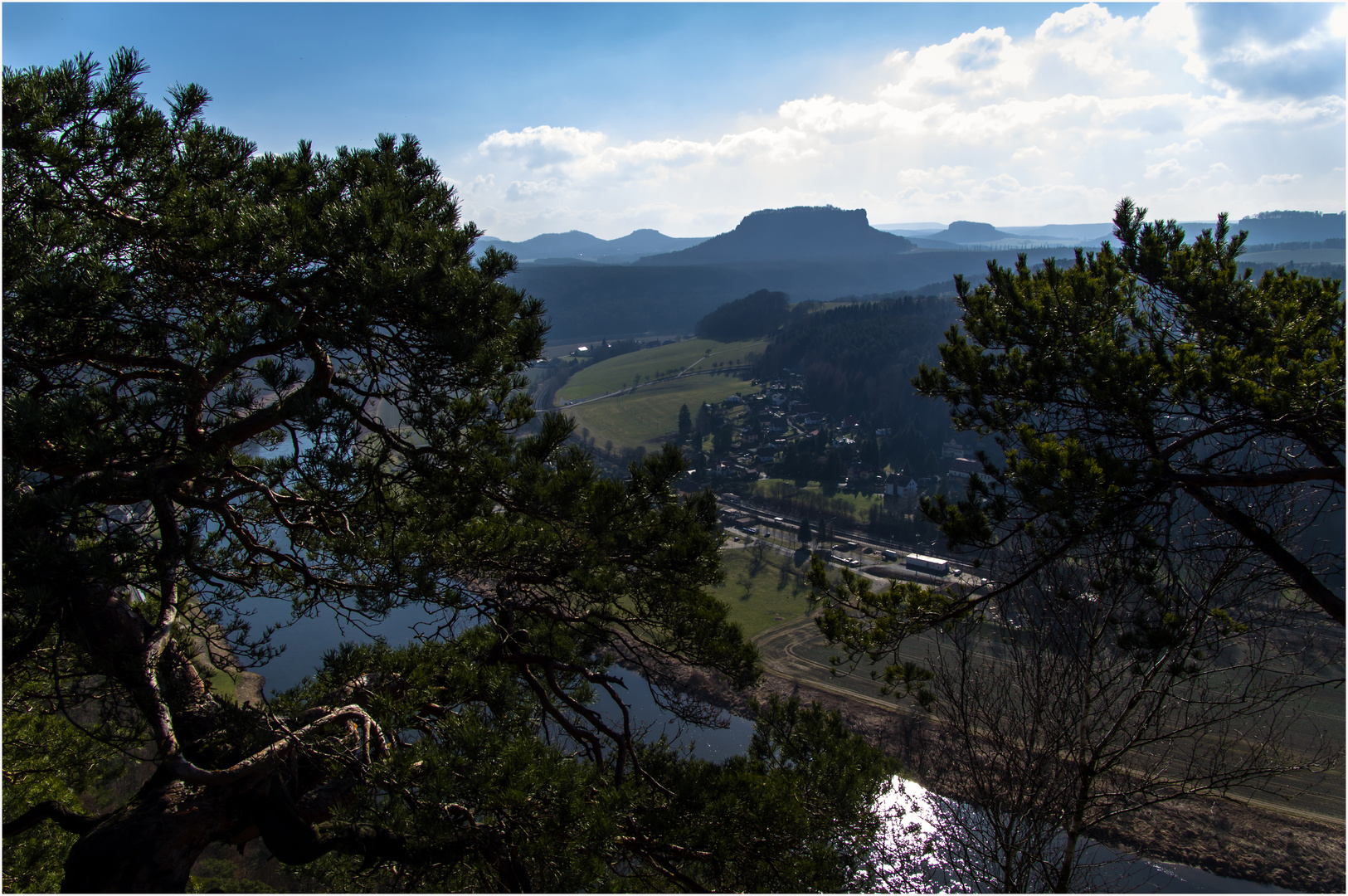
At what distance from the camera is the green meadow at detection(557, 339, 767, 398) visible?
69000mm

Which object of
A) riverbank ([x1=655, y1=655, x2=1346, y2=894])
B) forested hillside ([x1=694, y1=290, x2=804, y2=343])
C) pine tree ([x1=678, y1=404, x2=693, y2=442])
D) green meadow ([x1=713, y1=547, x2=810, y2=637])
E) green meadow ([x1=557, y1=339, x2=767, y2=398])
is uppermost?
forested hillside ([x1=694, y1=290, x2=804, y2=343])

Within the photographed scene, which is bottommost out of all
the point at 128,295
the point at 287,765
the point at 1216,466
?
the point at 287,765

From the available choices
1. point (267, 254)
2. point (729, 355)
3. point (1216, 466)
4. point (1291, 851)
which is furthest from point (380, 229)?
point (729, 355)

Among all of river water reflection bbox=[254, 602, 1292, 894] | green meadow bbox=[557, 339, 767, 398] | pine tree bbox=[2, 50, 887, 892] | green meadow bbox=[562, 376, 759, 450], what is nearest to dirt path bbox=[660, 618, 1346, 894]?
river water reflection bbox=[254, 602, 1292, 894]

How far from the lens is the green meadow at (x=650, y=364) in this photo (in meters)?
69.0

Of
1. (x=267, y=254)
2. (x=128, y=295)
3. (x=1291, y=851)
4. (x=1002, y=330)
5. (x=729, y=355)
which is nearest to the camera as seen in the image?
(x=128, y=295)

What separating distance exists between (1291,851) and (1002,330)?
17.6m

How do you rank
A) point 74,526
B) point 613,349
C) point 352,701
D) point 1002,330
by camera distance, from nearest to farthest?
point 74,526 < point 352,701 < point 1002,330 < point 613,349

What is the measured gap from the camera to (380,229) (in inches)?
143

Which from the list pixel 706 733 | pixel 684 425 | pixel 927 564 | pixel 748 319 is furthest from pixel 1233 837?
pixel 748 319

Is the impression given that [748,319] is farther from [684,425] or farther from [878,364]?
[684,425]

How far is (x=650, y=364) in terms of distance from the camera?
79.2 meters

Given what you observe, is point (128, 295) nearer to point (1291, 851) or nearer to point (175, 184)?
point (175, 184)

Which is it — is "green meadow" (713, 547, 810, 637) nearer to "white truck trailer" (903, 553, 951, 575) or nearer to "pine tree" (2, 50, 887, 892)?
"white truck trailer" (903, 553, 951, 575)
